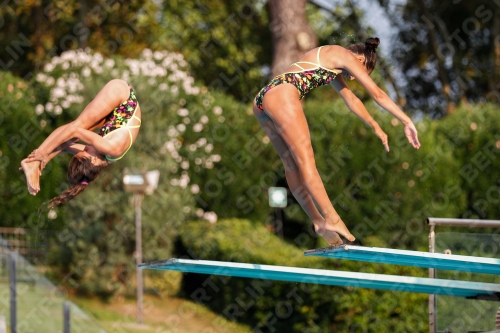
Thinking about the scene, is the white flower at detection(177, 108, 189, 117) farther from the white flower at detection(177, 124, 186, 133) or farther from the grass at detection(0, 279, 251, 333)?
the grass at detection(0, 279, 251, 333)

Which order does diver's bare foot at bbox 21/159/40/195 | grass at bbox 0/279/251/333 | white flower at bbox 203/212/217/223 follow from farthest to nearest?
white flower at bbox 203/212/217/223 < grass at bbox 0/279/251/333 < diver's bare foot at bbox 21/159/40/195

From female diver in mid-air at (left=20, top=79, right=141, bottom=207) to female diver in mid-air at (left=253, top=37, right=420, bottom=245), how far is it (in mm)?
939

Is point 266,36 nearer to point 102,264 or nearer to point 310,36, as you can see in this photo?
→ point 310,36

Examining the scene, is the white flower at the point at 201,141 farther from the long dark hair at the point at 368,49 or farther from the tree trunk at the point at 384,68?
the long dark hair at the point at 368,49

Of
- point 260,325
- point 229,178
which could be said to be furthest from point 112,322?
point 229,178

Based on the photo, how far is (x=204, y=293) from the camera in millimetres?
14211

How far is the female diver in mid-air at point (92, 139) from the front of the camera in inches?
238

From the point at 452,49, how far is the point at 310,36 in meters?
7.03

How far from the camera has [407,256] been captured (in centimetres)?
546

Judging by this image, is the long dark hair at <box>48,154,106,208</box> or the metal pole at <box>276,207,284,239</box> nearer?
the long dark hair at <box>48,154,106,208</box>

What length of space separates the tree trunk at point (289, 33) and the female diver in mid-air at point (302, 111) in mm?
8981

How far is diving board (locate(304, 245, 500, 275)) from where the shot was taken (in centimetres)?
527

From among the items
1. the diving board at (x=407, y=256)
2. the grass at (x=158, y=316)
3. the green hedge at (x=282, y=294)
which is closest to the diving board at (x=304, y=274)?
the diving board at (x=407, y=256)

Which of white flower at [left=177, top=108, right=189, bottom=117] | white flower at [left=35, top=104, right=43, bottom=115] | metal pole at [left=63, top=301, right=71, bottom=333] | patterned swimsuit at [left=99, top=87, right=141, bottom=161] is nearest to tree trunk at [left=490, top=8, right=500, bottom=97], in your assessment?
white flower at [left=177, top=108, right=189, bottom=117]
